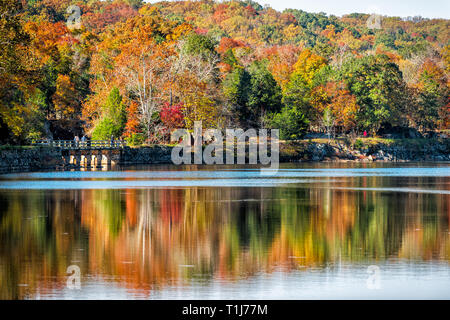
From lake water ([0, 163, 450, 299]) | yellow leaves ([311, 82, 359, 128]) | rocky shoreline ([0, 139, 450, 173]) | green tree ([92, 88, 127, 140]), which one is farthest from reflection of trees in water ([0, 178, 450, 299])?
yellow leaves ([311, 82, 359, 128])

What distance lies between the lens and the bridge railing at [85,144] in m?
64.4

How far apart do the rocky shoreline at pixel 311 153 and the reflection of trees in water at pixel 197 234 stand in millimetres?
25330

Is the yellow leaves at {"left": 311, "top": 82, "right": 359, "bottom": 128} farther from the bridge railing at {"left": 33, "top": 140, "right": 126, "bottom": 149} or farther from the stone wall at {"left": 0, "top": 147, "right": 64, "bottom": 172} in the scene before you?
the stone wall at {"left": 0, "top": 147, "right": 64, "bottom": 172}

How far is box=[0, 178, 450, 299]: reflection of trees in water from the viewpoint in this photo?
15062mm

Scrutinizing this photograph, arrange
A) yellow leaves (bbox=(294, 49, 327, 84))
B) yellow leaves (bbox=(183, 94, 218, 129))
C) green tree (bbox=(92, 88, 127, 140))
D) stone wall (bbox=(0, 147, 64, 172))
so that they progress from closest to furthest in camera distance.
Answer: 1. stone wall (bbox=(0, 147, 64, 172))
2. green tree (bbox=(92, 88, 127, 140))
3. yellow leaves (bbox=(183, 94, 218, 129))
4. yellow leaves (bbox=(294, 49, 327, 84))

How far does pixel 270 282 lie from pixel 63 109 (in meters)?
73.1

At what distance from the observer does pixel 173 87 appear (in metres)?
74.8

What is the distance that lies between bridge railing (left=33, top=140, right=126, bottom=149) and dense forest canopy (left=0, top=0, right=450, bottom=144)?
6.86ft

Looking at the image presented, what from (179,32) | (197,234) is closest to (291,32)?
(179,32)

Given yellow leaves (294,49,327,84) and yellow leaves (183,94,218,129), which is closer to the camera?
yellow leaves (183,94,218,129)

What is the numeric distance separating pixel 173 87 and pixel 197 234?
5585 centimetres

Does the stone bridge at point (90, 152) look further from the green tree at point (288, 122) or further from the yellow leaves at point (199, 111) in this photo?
the green tree at point (288, 122)

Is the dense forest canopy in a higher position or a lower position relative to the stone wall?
higher

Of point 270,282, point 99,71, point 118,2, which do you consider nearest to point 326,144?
point 99,71
